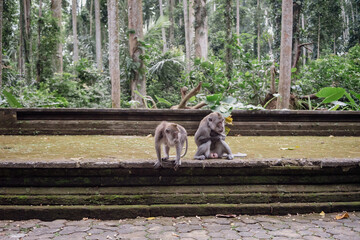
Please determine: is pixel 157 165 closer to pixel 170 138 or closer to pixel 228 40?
pixel 170 138

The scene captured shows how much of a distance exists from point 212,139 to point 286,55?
516cm

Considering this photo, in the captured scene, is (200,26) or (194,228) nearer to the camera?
(194,228)

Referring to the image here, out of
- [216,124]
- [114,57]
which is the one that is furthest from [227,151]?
[114,57]

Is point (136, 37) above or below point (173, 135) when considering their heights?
above

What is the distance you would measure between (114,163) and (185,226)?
3.09 feet

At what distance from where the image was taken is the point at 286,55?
8.01 meters

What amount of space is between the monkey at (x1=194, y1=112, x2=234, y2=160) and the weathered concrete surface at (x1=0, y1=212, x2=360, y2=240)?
72 centimetres

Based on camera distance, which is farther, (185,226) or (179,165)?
(179,165)

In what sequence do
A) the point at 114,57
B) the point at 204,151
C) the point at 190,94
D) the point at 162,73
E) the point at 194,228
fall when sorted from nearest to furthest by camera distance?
the point at 194,228 → the point at 204,151 → the point at 190,94 → the point at 114,57 → the point at 162,73

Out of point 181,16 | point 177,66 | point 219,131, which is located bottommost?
point 219,131

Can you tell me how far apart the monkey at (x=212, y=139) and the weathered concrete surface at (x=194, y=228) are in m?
0.72

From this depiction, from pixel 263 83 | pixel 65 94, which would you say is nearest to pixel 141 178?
pixel 263 83

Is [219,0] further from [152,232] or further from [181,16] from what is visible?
[181,16]

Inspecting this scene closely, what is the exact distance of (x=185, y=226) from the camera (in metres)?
3.03
